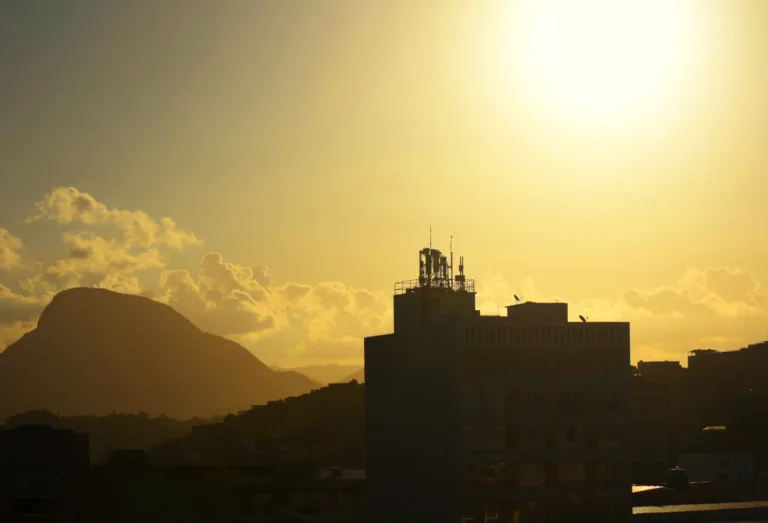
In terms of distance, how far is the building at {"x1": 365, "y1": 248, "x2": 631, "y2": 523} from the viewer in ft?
263

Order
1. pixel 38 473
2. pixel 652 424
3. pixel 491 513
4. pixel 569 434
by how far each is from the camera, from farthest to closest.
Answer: pixel 652 424 < pixel 38 473 < pixel 569 434 < pixel 491 513

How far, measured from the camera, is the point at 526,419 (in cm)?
8050

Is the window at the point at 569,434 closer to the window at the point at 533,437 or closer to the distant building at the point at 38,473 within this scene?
the window at the point at 533,437

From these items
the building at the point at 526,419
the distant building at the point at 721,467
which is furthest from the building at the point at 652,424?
the building at the point at 526,419

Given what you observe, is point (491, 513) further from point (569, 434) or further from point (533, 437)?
point (569, 434)

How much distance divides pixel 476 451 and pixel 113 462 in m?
42.1

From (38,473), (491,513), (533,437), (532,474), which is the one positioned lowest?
(491,513)

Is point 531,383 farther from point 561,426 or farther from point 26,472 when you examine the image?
point 26,472

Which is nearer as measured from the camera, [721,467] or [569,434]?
[569,434]

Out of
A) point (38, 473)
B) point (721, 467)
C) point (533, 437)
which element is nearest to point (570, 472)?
point (533, 437)

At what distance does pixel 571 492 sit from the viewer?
80938 mm

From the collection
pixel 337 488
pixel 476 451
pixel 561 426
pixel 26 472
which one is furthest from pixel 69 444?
pixel 561 426

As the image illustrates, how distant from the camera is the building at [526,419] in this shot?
80062mm

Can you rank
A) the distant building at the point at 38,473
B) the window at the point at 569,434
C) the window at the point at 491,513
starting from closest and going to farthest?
the window at the point at 491,513 → the window at the point at 569,434 → the distant building at the point at 38,473
